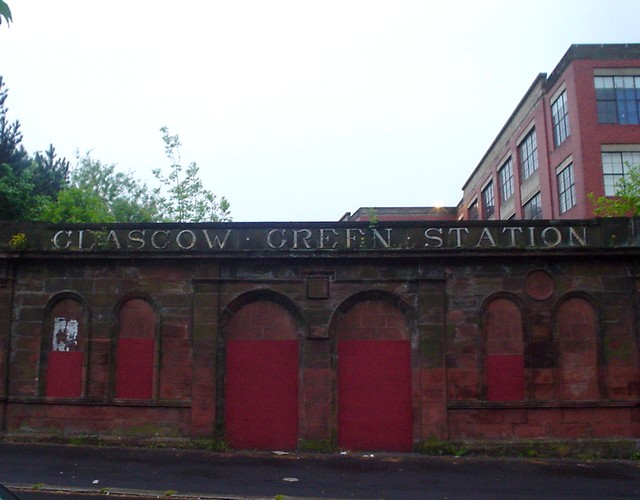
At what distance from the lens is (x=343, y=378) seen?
49.5 feet

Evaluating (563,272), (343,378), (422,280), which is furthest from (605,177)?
(343,378)

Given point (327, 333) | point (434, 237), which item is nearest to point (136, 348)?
point (327, 333)

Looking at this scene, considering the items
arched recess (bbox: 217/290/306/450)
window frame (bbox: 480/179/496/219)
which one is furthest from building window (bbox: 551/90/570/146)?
arched recess (bbox: 217/290/306/450)

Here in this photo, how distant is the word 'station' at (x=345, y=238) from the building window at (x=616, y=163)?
16.0 metres

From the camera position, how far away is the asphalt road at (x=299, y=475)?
10867 mm

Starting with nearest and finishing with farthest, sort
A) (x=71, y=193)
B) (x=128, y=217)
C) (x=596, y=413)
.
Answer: (x=596, y=413) → (x=71, y=193) → (x=128, y=217)

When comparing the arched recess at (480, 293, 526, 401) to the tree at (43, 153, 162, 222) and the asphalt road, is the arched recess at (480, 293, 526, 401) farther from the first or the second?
the tree at (43, 153, 162, 222)

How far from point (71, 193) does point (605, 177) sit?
934 inches

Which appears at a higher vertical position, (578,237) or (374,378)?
(578,237)

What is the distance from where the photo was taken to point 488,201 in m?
47.4

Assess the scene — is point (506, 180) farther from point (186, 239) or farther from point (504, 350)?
point (186, 239)

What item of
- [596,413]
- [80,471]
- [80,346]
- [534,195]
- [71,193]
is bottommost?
[80,471]

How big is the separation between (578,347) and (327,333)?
5.80 m

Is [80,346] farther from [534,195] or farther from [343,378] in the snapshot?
[534,195]
